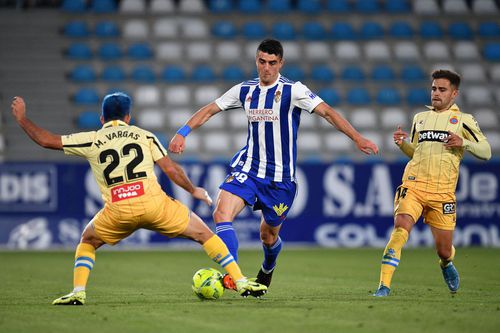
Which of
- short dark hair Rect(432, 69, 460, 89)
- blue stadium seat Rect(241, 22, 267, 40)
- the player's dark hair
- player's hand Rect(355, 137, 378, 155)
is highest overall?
blue stadium seat Rect(241, 22, 267, 40)

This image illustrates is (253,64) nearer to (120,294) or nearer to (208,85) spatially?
(208,85)

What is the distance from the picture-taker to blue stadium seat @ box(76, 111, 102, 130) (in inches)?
787

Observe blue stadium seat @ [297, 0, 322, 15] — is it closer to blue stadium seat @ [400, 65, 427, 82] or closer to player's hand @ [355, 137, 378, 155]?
blue stadium seat @ [400, 65, 427, 82]

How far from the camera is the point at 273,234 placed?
29.2ft

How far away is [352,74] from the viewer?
71.6 feet

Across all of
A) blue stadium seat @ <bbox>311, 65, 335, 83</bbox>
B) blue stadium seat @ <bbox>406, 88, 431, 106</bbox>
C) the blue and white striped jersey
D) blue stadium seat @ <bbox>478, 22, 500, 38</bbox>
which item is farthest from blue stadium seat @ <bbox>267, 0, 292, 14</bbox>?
the blue and white striped jersey

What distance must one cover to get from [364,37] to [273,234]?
1468 centimetres

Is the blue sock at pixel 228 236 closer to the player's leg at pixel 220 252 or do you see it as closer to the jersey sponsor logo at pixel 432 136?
the player's leg at pixel 220 252

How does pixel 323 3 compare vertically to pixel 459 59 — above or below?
above

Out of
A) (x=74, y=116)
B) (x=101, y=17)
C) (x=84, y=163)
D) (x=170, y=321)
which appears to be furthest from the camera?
(x=101, y=17)

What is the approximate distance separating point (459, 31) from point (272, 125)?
1586 centimetres

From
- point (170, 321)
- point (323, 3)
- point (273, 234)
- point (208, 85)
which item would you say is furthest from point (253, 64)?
point (170, 321)

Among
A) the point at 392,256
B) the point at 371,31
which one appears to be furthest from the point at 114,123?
the point at 371,31

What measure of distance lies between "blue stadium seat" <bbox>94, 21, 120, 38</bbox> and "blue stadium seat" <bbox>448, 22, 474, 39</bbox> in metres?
8.54
